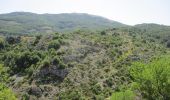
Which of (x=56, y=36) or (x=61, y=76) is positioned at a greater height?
(x=56, y=36)

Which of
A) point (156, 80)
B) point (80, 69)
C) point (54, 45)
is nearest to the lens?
point (156, 80)

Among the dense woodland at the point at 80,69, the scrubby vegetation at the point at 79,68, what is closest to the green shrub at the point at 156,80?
the dense woodland at the point at 80,69

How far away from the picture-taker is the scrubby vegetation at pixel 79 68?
224ft

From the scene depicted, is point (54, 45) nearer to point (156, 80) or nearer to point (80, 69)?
point (80, 69)

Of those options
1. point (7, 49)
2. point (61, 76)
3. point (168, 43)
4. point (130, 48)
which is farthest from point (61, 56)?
point (168, 43)

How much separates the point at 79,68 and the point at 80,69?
572 millimetres

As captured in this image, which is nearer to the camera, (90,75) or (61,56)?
(90,75)

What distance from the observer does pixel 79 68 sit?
285 feet

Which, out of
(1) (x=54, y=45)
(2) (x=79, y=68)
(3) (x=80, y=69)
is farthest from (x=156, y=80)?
(1) (x=54, y=45)

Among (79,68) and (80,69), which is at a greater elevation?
A: (79,68)

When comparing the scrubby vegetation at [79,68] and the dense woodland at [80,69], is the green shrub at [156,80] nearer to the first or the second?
the dense woodland at [80,69]

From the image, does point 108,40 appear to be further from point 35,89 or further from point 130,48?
point 35,89

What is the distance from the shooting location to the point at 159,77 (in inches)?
2072

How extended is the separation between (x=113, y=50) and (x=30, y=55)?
2559 cm
